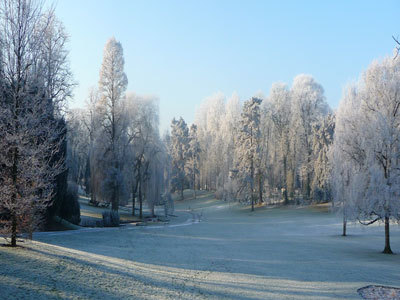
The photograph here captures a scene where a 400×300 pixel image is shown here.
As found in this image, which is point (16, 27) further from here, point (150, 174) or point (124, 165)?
point (150, 174)

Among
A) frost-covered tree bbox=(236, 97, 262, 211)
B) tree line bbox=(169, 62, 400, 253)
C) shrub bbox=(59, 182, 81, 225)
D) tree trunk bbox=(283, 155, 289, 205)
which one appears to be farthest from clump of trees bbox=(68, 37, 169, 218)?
tree trunk bbox=(283, 155, 289, 205)

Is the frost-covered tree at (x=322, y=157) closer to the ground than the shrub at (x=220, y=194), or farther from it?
farther from it

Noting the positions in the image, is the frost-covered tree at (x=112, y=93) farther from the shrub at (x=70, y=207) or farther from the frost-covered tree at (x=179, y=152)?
the frost-covered tree at (x=179, y=152)

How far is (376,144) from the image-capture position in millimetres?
17438

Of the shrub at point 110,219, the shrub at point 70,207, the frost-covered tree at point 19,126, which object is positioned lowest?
the shrub at point 110,219

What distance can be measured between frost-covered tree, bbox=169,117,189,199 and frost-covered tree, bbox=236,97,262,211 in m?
19.9

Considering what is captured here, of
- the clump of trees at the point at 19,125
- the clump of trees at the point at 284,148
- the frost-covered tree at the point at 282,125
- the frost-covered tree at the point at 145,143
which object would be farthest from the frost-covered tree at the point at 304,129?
the clump of trees at the point at 19,125

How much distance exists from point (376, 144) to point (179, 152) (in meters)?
54.8

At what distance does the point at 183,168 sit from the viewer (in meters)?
70.6

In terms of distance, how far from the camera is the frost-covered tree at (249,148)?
47656 millimetres

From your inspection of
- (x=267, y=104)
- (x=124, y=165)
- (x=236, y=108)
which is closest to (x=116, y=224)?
(x=124, y=165)

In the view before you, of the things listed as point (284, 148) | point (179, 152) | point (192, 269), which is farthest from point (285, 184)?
point (192, 269)

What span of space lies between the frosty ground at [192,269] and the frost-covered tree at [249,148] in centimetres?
2637

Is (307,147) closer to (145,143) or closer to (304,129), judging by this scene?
(304,129)
